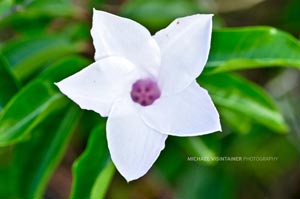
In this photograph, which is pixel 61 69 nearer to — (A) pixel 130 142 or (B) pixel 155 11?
(A) pixel 130 142

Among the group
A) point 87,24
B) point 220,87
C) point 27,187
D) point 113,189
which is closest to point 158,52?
point 220,87

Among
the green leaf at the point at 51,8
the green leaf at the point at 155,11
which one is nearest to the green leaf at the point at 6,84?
the green leaf at the point at 51,8

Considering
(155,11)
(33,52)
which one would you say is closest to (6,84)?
(33,52)

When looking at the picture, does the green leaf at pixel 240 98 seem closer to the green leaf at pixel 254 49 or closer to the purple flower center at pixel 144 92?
the green leaf at pixel 254 49

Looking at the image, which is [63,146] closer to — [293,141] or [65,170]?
[65,170]

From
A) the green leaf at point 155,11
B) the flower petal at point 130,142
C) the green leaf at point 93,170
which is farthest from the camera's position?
the green leaf at point 155,11
